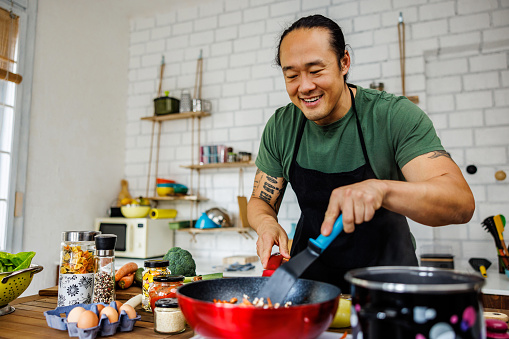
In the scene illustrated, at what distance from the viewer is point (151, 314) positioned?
1301 mm

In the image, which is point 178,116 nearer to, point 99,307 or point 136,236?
point 136,236

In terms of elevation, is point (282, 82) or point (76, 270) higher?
point (282, 82)

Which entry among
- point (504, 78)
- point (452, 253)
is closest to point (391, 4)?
point (504, 78)

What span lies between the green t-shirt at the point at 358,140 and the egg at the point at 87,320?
1.00 m

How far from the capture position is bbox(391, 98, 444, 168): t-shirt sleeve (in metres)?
1.36

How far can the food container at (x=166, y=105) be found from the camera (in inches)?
156

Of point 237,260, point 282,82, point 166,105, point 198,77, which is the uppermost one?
point 198,77

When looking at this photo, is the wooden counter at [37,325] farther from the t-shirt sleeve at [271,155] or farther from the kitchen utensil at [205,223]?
the kitchen utensil at [205,223]

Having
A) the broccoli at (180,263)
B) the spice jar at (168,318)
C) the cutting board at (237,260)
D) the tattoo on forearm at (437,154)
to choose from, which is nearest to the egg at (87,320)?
the spice jar at (168,318)

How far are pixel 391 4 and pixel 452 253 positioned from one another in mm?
2083

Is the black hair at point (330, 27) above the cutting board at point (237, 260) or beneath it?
above

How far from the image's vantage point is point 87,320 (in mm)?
1024

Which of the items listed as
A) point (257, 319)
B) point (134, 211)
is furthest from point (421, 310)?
point (134, 211)

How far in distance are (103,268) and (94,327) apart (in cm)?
38
